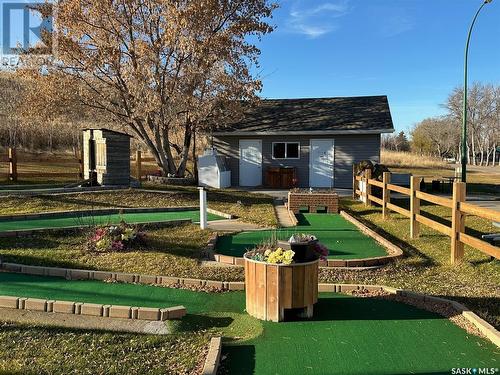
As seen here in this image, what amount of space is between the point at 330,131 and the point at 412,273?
44.5ft

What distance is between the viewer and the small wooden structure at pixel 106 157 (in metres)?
14.8

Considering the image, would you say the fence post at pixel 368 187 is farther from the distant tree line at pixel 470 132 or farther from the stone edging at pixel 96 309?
the distant tree line at pixel 470 132

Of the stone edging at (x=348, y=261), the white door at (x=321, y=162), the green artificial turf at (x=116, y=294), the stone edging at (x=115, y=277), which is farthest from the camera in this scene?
the white door at (x=321, y=162)

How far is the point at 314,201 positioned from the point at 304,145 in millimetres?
7742

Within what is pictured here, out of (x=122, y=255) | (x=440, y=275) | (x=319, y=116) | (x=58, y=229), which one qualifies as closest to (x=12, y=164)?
(x=58, y=229)

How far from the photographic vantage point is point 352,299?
5297 mm

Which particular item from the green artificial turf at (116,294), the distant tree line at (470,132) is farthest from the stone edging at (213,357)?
the distant tree line at (470,132)

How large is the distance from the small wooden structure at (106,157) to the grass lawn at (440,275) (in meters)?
9.53

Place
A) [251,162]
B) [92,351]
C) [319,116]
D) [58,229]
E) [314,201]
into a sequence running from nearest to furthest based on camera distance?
1. [92,351]
2. [58,229]
3. [314,201]
4. [251,162]
5. [319,116]

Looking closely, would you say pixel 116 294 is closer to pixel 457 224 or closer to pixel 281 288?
pixel 281 288

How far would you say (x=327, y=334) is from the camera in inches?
165

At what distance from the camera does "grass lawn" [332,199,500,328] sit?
530cm

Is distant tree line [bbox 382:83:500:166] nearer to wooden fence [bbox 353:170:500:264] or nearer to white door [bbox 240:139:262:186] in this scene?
white door [bbox 240:139:262:186]

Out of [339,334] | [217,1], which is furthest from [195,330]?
[217,1]
